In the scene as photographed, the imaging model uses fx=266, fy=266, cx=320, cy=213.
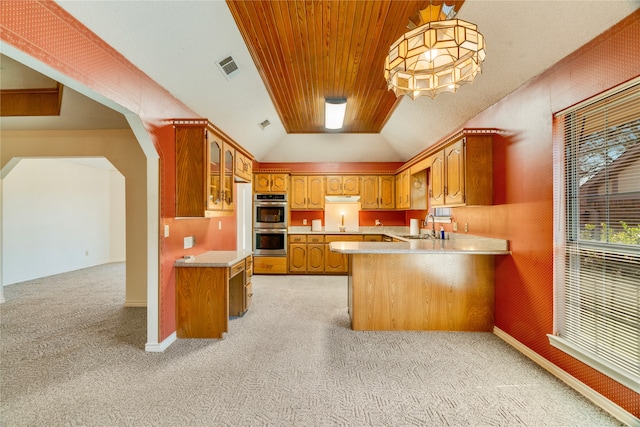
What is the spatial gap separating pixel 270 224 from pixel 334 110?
2.71 m

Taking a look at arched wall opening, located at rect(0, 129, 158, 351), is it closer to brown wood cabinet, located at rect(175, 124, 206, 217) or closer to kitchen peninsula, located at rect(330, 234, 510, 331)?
brown wood cabinet, located at rect(175, 124, 206, 217)

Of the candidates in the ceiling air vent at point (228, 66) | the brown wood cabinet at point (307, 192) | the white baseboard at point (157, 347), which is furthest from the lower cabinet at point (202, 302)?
the brown wood cabinet at point (307, 192)

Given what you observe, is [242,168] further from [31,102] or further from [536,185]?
[536,185]

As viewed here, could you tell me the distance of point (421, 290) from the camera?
3.04 m

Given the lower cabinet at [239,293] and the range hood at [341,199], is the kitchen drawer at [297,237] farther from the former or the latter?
the lower cabinet at [239,293]

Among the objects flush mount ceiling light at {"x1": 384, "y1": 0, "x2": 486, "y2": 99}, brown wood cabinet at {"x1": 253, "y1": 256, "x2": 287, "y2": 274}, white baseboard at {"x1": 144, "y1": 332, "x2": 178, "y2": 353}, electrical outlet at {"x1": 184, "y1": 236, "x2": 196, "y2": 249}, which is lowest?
white baseboard at {"x1": 144, "y1": 332, "x2": 178, "y2": 353}

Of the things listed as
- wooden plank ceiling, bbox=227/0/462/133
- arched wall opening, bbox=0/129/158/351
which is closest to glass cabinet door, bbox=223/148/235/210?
wooden plank ceiling, bbox=227/0/462/133

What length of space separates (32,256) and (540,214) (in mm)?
8331

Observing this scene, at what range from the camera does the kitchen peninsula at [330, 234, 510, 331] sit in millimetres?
3018

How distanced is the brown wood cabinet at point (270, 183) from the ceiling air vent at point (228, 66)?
2.88m

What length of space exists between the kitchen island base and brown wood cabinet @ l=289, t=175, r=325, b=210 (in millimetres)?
3036

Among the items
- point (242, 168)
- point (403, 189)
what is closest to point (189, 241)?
point (242, 168)

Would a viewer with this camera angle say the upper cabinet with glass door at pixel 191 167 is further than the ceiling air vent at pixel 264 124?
No

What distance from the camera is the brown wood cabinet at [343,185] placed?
5930 millimetres
